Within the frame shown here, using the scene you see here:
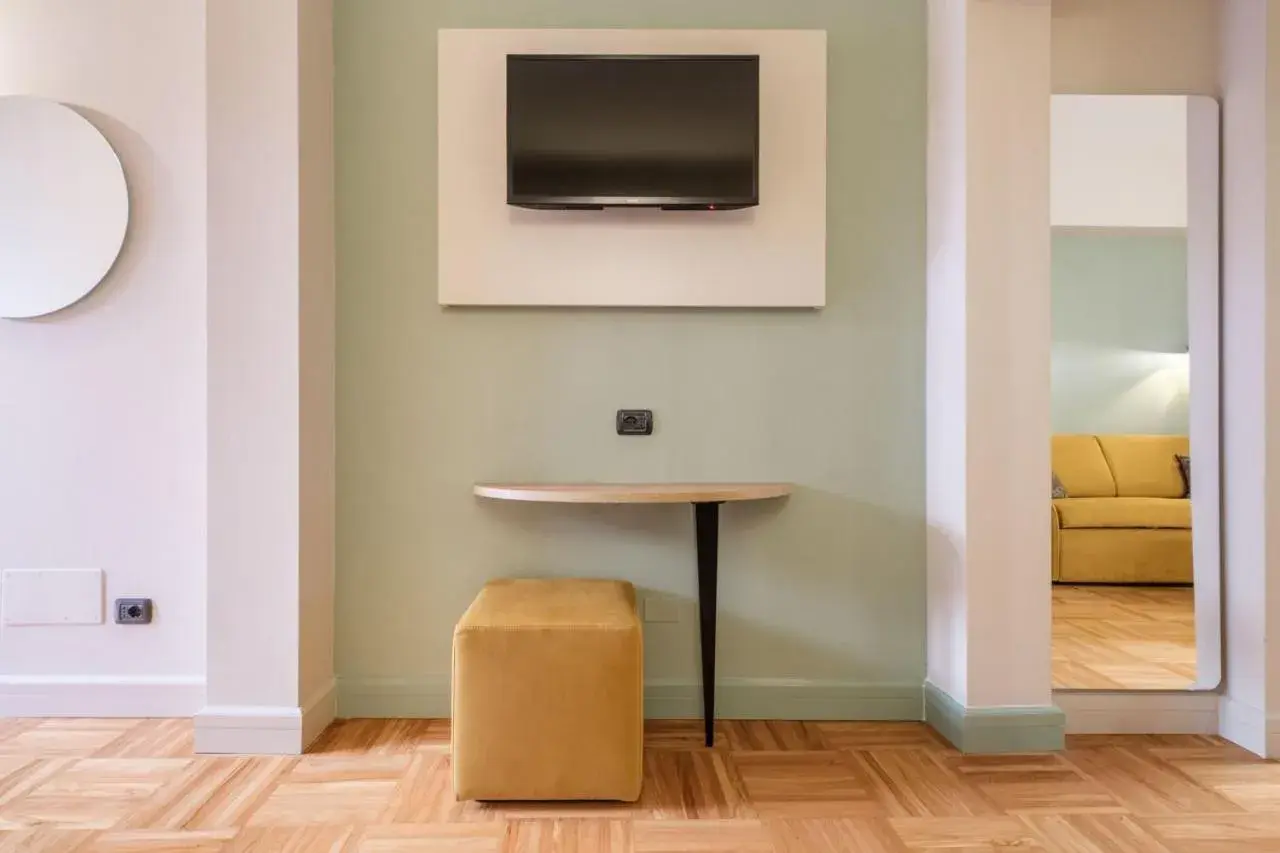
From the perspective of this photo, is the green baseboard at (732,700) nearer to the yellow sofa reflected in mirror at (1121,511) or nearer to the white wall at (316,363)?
the white wall at (316,363)

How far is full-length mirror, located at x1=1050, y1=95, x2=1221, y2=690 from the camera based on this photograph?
2.54m

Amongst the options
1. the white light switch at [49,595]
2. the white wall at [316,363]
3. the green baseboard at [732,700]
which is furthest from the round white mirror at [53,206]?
the green baseboard at [732,700]

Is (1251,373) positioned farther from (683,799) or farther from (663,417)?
(683,799)

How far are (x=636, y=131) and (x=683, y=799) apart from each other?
1905 mm

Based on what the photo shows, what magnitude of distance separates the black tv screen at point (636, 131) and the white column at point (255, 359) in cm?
67

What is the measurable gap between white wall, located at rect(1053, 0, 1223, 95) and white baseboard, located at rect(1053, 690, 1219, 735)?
6.19 feet

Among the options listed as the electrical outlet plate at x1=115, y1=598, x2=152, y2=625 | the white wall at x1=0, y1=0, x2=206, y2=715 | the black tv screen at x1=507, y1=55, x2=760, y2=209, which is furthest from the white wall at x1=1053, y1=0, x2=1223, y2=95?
the electrical outlet plate at x1=115, y1=598, x2=152, y2=625

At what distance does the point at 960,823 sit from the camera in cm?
198

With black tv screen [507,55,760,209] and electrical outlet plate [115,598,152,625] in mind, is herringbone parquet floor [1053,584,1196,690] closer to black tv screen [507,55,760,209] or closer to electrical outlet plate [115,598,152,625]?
black tv screen [507,55,760,209]

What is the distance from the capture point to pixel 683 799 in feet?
6.89

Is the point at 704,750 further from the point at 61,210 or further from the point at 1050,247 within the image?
the point at 61,210

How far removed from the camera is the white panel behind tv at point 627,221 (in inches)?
104

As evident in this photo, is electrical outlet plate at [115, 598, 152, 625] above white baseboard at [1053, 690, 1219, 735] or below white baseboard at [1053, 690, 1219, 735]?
above

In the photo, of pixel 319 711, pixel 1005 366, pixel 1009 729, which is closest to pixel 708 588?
pixel 1009 729
